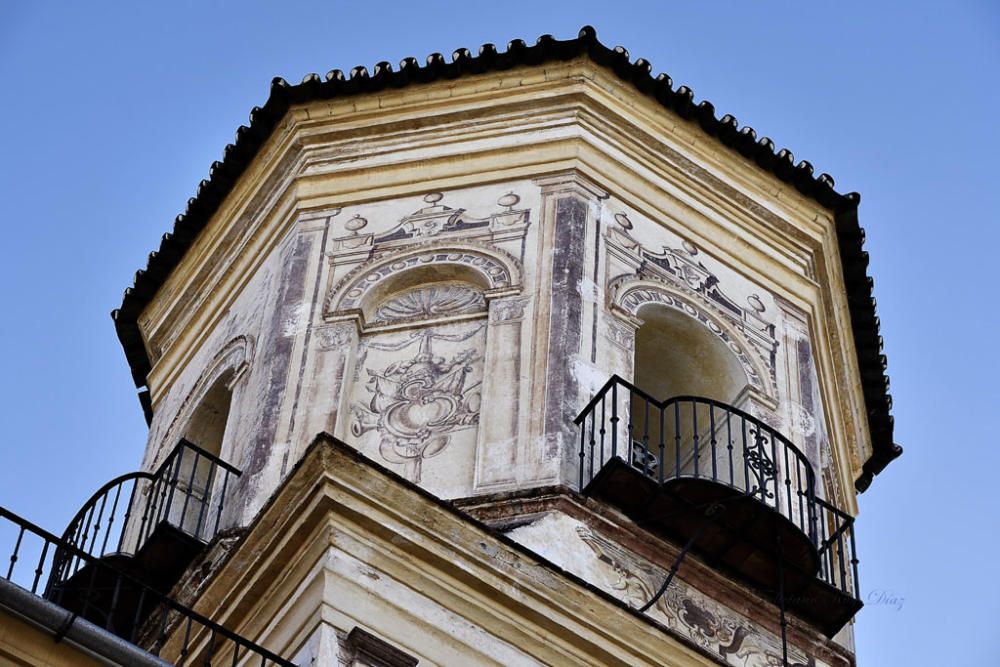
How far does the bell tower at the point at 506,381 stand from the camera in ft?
48.6

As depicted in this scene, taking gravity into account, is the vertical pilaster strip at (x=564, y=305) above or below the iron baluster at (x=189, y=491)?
above

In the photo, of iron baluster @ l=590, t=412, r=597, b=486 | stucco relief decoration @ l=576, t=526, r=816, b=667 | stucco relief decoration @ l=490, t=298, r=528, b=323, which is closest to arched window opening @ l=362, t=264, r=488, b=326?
stucco relief decoration @ l=490, t=298, r=528, b=323

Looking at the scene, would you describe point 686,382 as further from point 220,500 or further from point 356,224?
point 220,500

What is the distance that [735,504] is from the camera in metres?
16.4

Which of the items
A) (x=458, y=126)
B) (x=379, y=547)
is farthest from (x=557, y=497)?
(x=458, y=126)

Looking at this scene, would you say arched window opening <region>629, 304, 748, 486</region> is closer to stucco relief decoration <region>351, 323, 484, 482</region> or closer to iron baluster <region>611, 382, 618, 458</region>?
iron baluster <region>611, 382, 618, 458</region>

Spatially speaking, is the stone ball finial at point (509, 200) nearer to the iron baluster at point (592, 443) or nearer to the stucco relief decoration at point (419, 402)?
the stucco relief decoration at point (419, 402)

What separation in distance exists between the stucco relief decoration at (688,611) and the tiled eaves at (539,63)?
17.2ft

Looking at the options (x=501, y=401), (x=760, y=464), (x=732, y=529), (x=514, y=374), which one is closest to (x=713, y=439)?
(x=760, y=464)

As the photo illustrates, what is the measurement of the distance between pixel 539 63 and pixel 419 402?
13.4 feet

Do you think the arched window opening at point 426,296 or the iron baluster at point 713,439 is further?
the arched window opening at point 426,296

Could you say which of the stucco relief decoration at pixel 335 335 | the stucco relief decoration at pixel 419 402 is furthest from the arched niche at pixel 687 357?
the stucco relief decoration at pixel 335 335

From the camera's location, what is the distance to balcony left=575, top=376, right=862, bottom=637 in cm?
1634

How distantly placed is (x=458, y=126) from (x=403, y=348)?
2.78 metres
